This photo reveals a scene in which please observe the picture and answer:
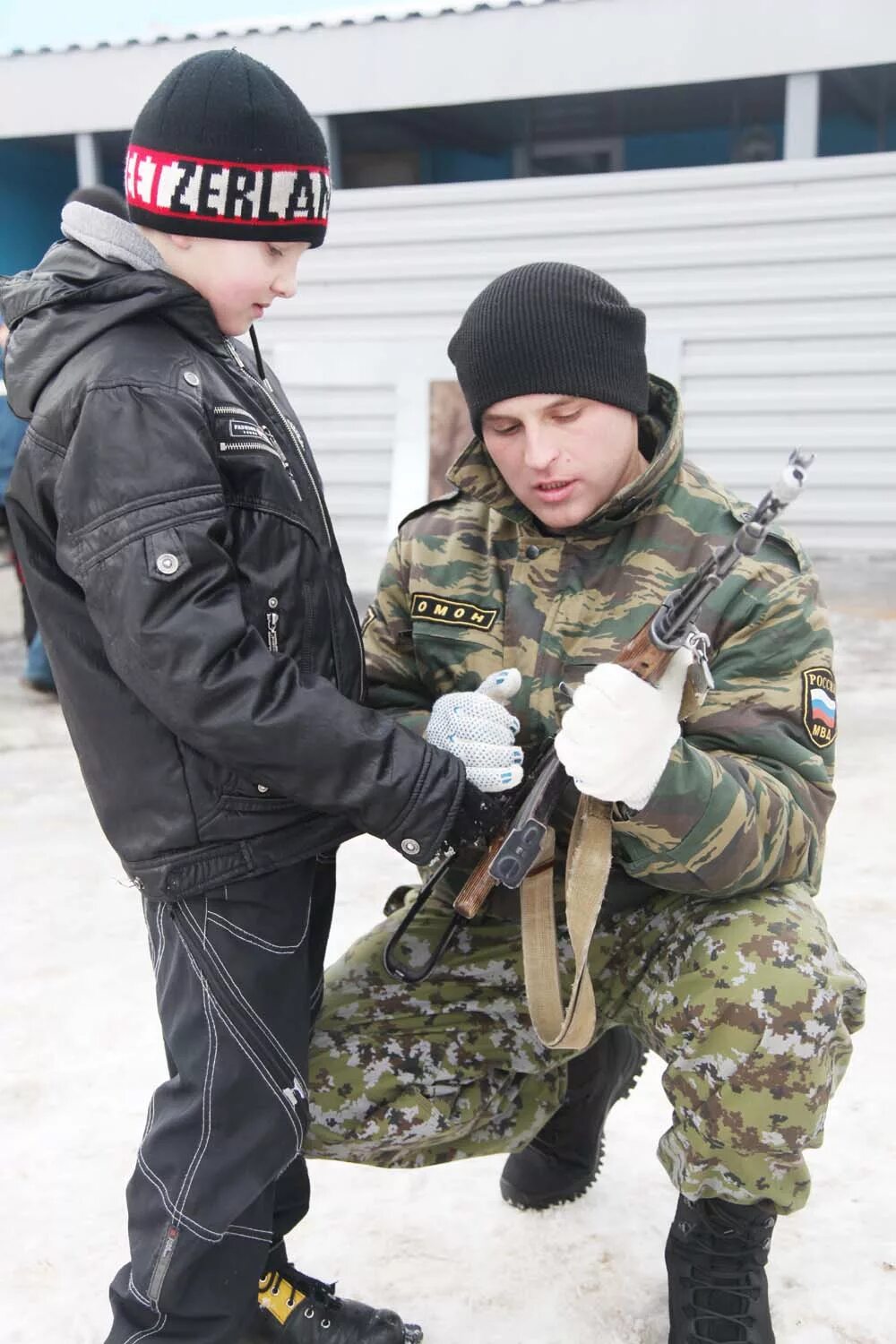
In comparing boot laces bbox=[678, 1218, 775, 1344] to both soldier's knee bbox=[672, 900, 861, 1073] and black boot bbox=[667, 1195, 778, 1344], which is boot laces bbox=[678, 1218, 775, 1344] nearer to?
black boot bbox=[667, 1195, 778, 1344]

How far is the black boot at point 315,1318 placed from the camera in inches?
69.1

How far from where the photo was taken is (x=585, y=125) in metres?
9.63

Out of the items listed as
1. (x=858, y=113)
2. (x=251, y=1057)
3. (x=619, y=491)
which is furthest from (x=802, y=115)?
(x=251, y=1057)

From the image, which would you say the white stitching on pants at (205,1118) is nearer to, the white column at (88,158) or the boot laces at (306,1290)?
the boot laces at (306,1290)

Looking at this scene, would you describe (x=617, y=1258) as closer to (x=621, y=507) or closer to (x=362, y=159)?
(x=621, y=507)

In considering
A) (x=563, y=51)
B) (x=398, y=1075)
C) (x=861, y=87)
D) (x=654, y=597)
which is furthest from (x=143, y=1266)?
(x=861, y=87)

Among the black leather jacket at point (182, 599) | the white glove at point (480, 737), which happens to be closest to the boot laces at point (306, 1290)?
the black leather jacket at point (182, 599)

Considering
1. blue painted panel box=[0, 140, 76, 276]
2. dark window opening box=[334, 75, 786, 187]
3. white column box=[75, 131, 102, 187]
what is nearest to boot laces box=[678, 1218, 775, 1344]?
dark window opening box=[334, 75, 786, 187]

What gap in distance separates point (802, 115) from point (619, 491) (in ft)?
22.8

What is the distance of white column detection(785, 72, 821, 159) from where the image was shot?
773cm

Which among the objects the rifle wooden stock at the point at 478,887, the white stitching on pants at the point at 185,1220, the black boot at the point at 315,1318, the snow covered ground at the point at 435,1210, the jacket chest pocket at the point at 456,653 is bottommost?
the snow covered ground at the point at 435,1210

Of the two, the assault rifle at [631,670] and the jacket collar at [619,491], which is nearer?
the assault rifle at [631,670]

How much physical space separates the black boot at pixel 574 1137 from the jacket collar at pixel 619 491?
2.53ft

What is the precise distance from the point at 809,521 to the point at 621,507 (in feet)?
22.1
